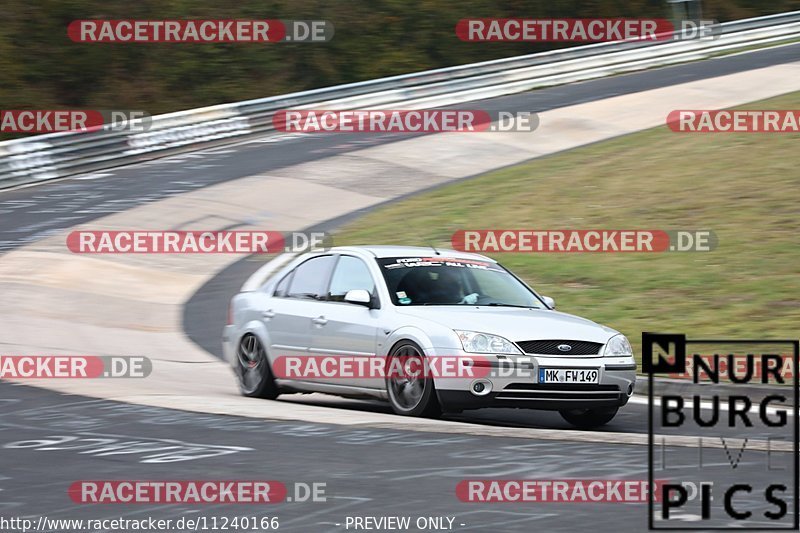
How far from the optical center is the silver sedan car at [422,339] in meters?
10.2

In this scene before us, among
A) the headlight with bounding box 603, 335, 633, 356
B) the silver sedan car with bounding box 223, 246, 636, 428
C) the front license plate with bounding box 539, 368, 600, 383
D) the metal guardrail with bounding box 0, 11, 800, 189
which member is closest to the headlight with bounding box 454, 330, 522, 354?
the silver sedan car with bounding box 223, 246, 636, 428

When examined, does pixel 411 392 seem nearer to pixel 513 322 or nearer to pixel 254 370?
pixel 513 322

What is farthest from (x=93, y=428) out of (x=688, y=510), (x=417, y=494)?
(x=688, y=510)

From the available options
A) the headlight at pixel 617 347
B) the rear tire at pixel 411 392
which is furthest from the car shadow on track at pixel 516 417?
the headlight at pixel 617 347

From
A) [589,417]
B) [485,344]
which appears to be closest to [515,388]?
[485,344]

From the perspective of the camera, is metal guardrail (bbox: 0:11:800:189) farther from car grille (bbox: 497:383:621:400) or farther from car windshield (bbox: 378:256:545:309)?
car grille (bbox: 497:383:621:400)

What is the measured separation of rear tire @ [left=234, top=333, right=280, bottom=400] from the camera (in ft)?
40.0

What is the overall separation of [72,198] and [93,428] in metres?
15.1

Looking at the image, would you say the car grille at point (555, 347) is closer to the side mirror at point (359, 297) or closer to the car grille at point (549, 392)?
the car grille at point (549, 392)

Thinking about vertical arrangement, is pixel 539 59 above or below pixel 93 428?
above

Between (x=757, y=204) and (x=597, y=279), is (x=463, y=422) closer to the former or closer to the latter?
(x=597, y=279)

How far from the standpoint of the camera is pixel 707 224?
1909 centimetres

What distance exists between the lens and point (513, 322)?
1052 centimetres

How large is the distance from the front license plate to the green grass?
3665mm
